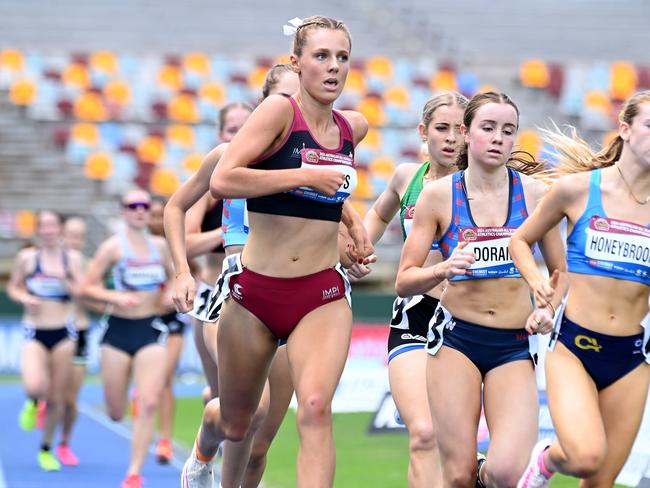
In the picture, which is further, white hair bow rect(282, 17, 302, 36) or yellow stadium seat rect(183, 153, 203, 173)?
yellow stadium seat rect(183, 153, 203, 173)

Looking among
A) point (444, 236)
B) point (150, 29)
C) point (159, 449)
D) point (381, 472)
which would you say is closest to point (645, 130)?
point (444, 236)

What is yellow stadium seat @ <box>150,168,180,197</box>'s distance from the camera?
78.5 ft

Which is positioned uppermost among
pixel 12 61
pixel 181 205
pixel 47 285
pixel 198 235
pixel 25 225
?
pixel 181 205

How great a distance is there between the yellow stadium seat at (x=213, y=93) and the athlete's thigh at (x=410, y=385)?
20.1m

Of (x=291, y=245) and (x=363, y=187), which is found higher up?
(x=291, y=245)

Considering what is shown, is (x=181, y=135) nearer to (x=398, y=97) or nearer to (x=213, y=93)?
(x=213, y=93)

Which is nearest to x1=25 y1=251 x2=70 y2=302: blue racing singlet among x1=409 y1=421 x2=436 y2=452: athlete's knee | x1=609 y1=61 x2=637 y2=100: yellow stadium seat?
x1=409 y1=421 x2=436 y2=452: athlete's knee

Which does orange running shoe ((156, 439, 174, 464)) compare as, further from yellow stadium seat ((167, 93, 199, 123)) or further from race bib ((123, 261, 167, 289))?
yellow stadium seat ((167, 93, 199, 123))

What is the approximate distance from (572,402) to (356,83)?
22.9 metres

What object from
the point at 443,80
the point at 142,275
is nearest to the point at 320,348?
the point at 142,275

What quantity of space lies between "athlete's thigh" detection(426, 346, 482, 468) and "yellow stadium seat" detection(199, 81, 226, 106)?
2084 cm

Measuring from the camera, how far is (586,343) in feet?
19.0

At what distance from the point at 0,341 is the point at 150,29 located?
11813mm

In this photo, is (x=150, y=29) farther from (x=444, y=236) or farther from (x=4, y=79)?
(x=444, y=236)
